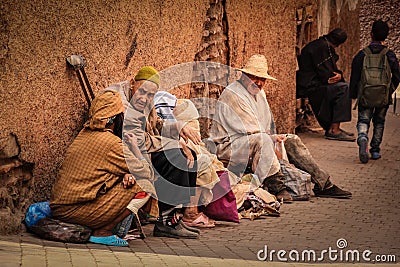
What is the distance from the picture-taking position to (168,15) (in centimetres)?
→ 887

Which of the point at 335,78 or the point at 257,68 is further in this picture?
the point at 335,78

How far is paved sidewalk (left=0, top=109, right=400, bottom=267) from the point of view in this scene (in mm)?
5973

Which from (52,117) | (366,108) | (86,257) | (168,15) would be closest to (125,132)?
(52,117)

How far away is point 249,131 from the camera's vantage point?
887cm

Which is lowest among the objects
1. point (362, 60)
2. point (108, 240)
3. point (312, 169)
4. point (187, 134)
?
point (108, 240)

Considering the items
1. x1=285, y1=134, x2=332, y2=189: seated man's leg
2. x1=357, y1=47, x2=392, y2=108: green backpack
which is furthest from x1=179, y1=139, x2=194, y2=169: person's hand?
x1=357, y1=47, x2=392, y2=108: green backpack

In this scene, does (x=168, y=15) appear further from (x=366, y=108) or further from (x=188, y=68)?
(x=366, y=108)

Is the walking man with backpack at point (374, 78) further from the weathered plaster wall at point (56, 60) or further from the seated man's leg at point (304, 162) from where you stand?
the weathered plaster wall at point (56, 60)

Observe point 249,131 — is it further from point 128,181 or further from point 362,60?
point 362,60

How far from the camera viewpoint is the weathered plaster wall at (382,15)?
21.5 m

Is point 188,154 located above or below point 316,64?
below

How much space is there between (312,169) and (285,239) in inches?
76.6

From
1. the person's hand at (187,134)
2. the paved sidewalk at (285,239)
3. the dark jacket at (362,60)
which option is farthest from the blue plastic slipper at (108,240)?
the dark jacket at (362,60)

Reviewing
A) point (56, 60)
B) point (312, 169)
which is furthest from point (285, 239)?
point (56, 60)
